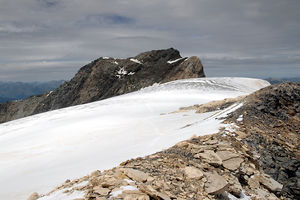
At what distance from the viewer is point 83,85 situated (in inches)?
3450

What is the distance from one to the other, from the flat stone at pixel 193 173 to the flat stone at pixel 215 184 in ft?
0.74

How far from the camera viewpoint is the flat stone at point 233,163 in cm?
667

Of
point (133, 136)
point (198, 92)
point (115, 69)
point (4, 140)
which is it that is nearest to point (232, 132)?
point (133, 136)

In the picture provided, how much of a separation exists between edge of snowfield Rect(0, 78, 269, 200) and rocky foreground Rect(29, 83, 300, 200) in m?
0.83

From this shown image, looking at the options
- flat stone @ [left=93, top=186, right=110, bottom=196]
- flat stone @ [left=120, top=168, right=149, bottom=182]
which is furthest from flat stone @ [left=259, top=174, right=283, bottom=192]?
flat stone @ [left=93, top=186, right=110, bottom=196]

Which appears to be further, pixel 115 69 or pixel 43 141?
pixel 115 69

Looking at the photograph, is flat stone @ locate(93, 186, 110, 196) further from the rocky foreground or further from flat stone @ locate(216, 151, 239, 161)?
flat stone @ locate(216, 151, 239, 161)

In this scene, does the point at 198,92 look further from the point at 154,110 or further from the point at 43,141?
the point at 43,141

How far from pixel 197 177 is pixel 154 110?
12458 mm

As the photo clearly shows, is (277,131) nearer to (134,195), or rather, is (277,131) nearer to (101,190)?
(134,195)

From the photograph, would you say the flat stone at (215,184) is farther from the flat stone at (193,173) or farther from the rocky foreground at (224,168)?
the flat stone at (193,173)

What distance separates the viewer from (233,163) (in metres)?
6.85

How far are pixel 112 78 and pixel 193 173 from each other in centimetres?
7938

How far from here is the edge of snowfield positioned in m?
8.21
